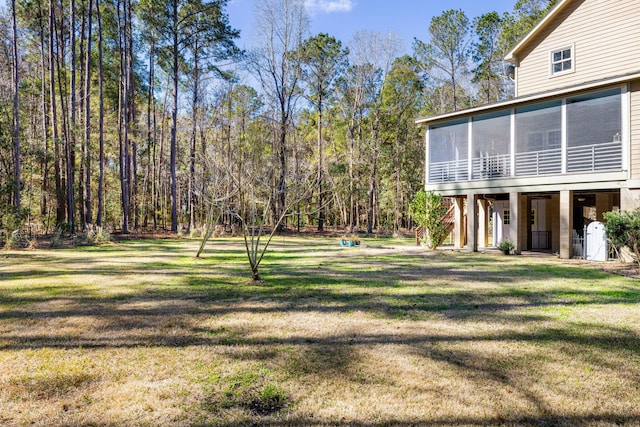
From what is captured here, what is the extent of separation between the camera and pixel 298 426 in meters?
2.73

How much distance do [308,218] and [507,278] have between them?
36.1 m

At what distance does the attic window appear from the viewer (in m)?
14.6

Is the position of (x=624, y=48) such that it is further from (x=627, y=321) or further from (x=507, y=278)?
(x=627, y=321)

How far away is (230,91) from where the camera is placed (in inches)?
1238

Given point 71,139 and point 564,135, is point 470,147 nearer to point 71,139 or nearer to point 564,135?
point 564,135

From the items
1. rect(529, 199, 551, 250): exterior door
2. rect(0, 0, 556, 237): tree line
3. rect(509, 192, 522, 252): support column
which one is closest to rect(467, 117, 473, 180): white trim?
rect(509, 192, 522, 252): support column

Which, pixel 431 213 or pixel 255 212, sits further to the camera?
pixel 431 213

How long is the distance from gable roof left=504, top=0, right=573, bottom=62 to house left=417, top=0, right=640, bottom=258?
0.14 feet

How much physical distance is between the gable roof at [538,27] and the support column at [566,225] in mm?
7209

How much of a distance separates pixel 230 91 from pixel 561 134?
2546 centimetres

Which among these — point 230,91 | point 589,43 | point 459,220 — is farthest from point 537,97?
point 230,91

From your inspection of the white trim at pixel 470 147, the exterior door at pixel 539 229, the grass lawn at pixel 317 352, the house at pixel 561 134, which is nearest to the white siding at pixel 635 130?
the house at pixel 561 134

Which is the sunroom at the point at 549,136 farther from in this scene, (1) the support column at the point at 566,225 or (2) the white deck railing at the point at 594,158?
(1) the support column at the point at 566,225

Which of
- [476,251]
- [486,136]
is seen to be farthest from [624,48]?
[476,251]
